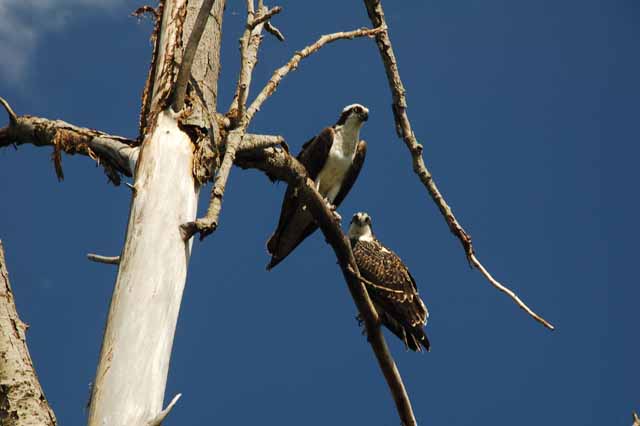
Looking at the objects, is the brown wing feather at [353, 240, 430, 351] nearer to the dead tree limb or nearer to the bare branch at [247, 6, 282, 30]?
the dead tree limb

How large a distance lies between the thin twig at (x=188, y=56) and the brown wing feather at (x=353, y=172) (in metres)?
3.86

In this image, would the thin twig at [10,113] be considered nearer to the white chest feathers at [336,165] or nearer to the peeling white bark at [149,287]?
the peeling white bark at [149,287]

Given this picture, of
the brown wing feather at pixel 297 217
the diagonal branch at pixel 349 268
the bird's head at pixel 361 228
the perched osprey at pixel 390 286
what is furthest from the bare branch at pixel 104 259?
the bird's head at pixel 361 228

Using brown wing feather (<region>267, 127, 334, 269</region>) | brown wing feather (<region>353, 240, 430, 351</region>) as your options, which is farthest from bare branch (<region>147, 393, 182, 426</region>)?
brown wing feather (<region>353, 240, 430, 351</region>)

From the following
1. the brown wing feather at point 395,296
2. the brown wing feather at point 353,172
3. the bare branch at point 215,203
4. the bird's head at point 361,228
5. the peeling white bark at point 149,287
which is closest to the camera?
the peeling white bark at point 149,287

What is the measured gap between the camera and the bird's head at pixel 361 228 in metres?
8.76

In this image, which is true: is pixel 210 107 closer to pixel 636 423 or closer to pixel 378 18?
pixel 378 18

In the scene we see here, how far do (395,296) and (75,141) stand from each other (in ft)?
12.2

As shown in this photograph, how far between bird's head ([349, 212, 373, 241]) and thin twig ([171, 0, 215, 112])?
4.65 metres

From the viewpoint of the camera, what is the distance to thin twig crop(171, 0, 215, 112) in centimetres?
398

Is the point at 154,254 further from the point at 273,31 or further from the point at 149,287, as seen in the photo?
the point at 273,31

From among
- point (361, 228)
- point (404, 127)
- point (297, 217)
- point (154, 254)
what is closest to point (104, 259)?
point (154, 254)

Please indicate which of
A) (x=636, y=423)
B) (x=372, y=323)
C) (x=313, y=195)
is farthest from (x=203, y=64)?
(x=636, y=423)

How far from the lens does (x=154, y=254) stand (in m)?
3.67
